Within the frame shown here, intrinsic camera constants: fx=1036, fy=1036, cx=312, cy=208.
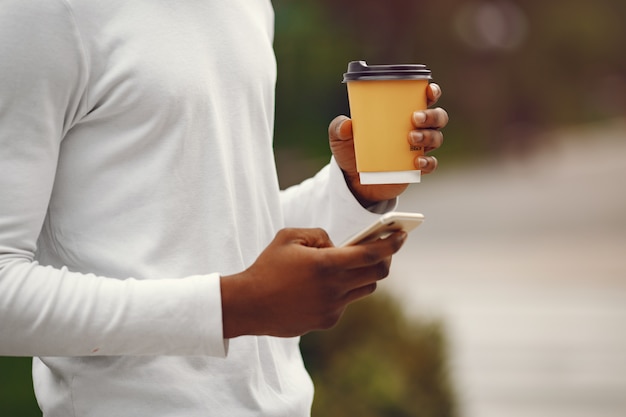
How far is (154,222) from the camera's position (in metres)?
1.66

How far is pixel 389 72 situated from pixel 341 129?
203 mm

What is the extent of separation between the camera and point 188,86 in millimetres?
1651

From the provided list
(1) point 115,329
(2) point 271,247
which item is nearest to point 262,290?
(2) point 271,247

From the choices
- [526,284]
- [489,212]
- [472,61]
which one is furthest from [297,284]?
[472,61]

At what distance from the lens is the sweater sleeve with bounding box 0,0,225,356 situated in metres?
1.52

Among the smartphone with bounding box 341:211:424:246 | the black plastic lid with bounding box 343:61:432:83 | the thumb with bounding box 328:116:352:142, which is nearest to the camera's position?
the smartphone with bounding box 341:211:424:246

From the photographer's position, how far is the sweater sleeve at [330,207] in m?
2.01

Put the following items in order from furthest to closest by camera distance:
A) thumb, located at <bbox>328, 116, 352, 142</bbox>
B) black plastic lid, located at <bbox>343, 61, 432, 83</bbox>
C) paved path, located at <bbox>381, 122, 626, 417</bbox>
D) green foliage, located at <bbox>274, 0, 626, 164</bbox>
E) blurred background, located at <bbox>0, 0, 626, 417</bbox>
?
green foliage, located at <bbox>274, 0, 626, 164</bbox> → paved path, located at <bbox>381, 122, 626, 417</bbox> → blurred background, located at <bbox>0, 0, 626, 417</bbox> → thumb, located at <bbox>328, 116, 352, 142</bbox> → black plastic lid, located at <bbox>343, 61, 432, 83</bbox>

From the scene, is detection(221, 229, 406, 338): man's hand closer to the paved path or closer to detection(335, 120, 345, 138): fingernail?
detection(335, 120, 345, 138): fingernail

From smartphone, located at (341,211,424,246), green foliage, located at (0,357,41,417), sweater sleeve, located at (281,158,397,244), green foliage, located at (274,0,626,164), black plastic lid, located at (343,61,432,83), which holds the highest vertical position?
black plastic lid, located at (343,61,432,83)

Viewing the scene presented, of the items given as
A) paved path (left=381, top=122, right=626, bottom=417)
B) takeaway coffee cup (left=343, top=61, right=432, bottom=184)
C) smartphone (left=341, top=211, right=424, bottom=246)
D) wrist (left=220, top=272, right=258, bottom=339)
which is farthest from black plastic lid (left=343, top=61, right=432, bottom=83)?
paved path (left=381, top=122, right=626, bottom=417)

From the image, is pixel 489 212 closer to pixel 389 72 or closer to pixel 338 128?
pixel 338 128

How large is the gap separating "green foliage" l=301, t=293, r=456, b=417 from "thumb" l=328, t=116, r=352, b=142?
224 cm

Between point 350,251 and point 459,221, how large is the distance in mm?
12423
